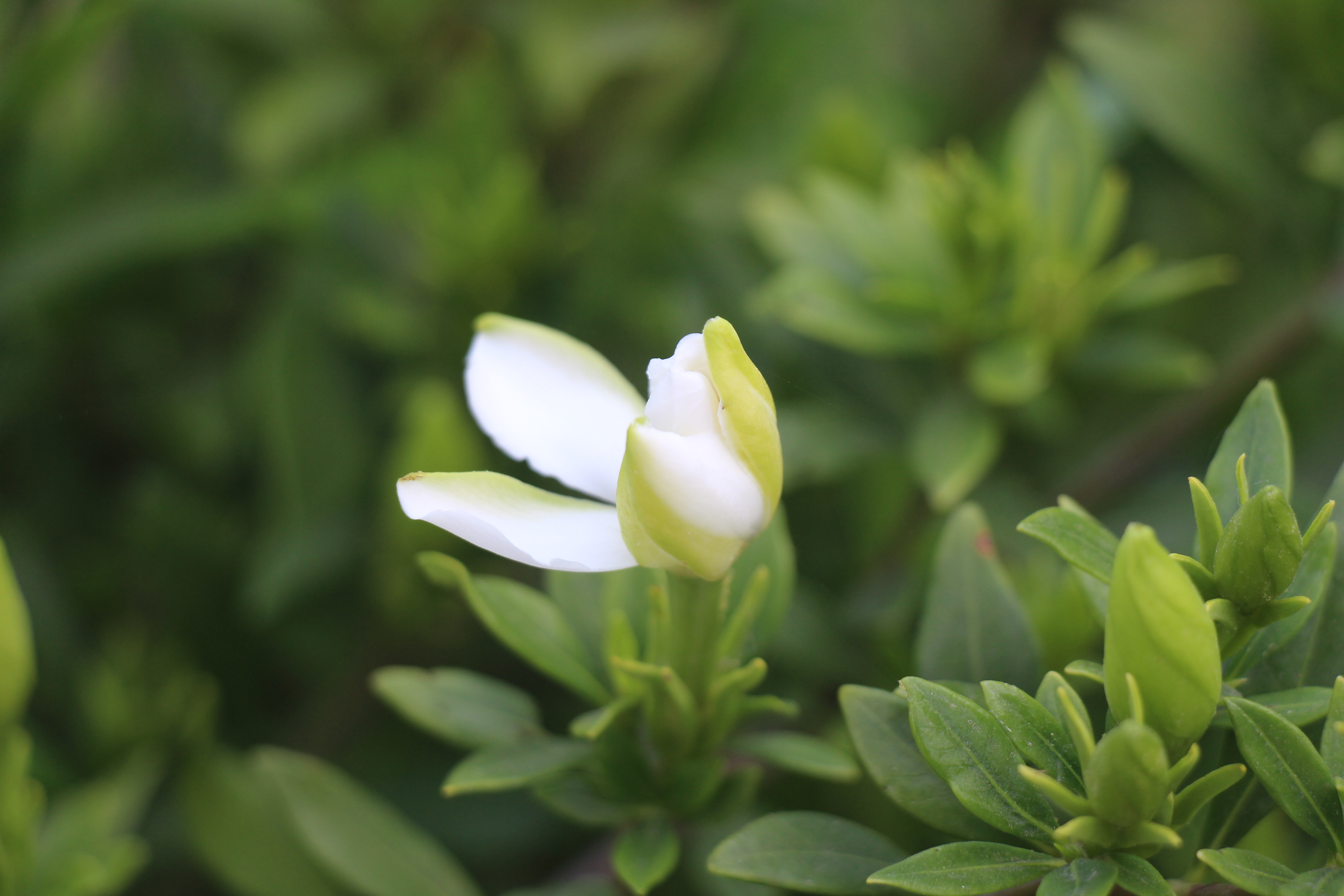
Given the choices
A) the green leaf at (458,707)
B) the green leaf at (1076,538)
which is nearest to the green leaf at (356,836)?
the green leaf at (458,707)

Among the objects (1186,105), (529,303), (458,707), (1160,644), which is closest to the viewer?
(1160,644)

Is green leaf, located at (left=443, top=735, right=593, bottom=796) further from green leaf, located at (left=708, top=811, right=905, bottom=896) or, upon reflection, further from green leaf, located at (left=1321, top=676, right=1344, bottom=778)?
green leaf, located at (left=1321, top=676, right=1344, bottom=778)

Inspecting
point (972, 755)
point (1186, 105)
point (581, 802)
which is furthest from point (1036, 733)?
point (1186, 105)

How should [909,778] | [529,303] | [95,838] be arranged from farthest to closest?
[529,303], [95,838], [909,778]

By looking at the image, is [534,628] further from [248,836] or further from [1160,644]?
[248,836]

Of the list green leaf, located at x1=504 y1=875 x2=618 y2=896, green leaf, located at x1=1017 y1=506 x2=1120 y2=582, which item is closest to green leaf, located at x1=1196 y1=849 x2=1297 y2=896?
green leaf, located at x1=1017 y1=506 x2=1120 y2=582

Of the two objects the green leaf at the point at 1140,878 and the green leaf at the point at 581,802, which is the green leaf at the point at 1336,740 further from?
the green leaf at the point at 581,802

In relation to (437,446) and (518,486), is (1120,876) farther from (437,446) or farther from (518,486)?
(437,446)

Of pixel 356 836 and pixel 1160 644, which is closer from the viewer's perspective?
pixel 1160 644
